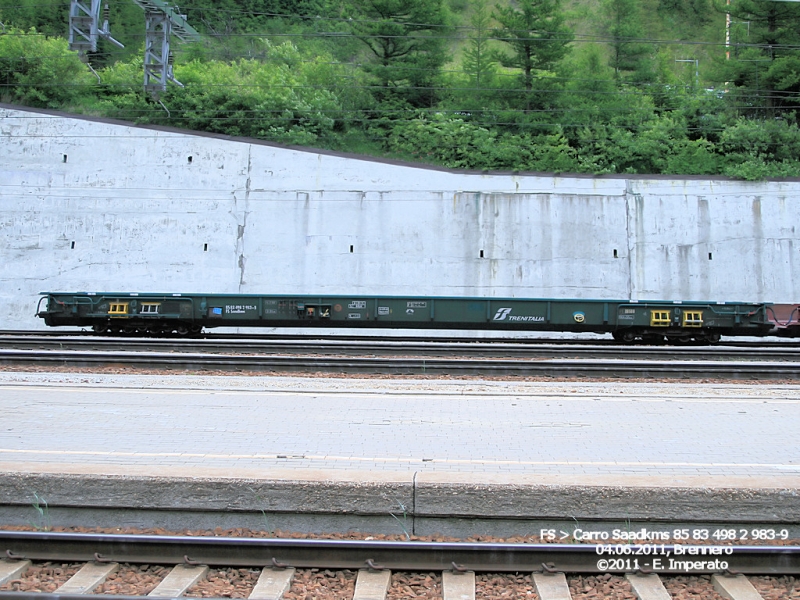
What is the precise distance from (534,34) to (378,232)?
45.4 feet

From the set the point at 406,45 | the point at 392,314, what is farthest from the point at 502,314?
the point at 406,45

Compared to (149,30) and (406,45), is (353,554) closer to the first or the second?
(149,30)

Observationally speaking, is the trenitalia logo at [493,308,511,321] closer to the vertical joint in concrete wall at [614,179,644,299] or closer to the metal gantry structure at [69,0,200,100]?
the vertical joint in concrete wall at [614,179,644,299]

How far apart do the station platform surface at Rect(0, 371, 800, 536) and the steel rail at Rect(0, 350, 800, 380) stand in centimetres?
204

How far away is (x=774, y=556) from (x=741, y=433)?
2928 mm

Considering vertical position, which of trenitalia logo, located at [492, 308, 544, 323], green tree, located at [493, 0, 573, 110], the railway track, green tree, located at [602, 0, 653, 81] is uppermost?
green tree, located at [602, 0, 653, 81]

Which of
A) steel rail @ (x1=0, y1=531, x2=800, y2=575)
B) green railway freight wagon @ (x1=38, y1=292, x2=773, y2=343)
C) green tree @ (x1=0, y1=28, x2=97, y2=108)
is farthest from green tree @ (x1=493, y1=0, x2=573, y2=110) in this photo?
steel rail @ (x1=0, y1=531, x2=800, y2=575)

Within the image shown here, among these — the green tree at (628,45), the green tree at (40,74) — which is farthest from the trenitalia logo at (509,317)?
the green tree at (40,74)

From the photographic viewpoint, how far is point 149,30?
1557 cm

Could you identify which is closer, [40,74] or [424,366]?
[424,366]

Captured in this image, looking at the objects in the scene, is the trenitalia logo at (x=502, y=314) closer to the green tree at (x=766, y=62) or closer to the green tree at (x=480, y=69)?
the green tree at (x=480, y=69)

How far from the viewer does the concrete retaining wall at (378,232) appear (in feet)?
79.6

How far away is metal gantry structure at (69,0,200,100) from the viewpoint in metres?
13.4

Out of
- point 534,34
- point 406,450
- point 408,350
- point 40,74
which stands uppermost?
point 534,34
